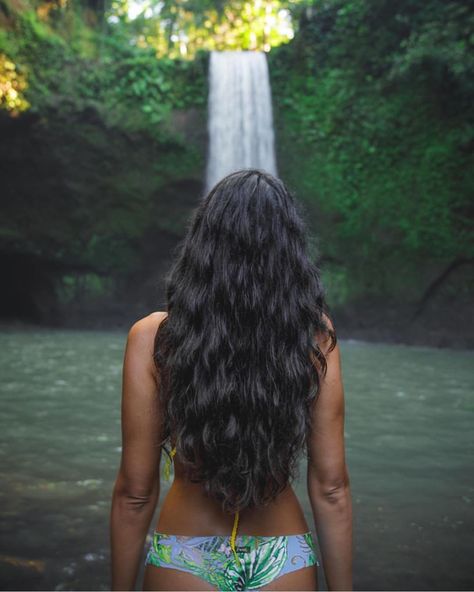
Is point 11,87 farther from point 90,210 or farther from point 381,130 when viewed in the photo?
point 381,130

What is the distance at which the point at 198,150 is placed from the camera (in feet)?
50.4

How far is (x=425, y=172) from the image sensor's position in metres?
13.5

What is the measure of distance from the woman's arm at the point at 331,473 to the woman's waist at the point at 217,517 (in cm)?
9

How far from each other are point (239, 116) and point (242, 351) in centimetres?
1457

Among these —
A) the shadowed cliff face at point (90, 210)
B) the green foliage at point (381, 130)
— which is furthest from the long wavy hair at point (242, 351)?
the shadowed cliff face at point (90, 210)

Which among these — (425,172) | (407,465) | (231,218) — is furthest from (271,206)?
(425,172)

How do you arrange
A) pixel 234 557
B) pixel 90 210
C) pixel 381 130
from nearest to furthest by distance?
pixel 234 557 < pixel 381 130 < pixel 90 210

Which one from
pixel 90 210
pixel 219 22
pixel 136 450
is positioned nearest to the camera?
pixel 136 450

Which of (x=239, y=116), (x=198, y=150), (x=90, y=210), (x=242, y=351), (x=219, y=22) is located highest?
(x=219, y=22)

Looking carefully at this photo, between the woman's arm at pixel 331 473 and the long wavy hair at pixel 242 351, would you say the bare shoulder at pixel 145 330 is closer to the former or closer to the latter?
the long wavy hair at pixel 242 351

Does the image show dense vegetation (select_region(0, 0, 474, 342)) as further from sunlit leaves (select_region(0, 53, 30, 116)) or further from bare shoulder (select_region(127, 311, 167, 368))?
bare shoulder (select_region(127, 311, 167, 368))

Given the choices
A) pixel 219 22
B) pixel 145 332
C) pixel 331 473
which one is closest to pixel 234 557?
pixel 331 473

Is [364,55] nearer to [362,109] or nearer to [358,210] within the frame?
[362,109]

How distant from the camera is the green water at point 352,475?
112 inches
